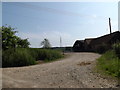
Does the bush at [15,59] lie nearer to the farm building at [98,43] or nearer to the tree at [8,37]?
the tree at [8,37]

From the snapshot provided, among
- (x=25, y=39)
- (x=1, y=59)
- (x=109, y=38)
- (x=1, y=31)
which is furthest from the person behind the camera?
(x=109, y=38)

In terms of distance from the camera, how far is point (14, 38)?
22969 millimetres

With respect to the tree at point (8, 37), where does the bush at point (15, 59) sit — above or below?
below

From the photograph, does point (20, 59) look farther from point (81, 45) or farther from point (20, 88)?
point (81, 45)

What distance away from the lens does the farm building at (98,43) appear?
35713 mm

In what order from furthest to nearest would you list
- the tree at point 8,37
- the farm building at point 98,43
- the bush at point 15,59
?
the farm building at point 98,43 < the tree at point 8,37 < the bush at point 15,59

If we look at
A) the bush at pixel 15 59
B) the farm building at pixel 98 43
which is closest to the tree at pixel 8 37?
the bush at pixel 15 59

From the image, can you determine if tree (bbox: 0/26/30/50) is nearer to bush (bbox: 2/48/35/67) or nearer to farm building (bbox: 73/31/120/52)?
bush (bbox: 2/48/35/67)

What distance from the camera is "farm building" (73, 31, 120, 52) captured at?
35713 millimetres

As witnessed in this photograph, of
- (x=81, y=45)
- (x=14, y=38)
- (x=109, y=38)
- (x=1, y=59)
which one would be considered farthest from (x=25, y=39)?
(x=81, y=45)

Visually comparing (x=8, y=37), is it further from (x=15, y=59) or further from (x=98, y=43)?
(x=98, y=43)

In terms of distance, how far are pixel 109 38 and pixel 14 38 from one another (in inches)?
971

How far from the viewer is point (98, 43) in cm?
4366

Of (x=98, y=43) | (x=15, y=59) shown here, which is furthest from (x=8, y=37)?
(x=98, y=43)
